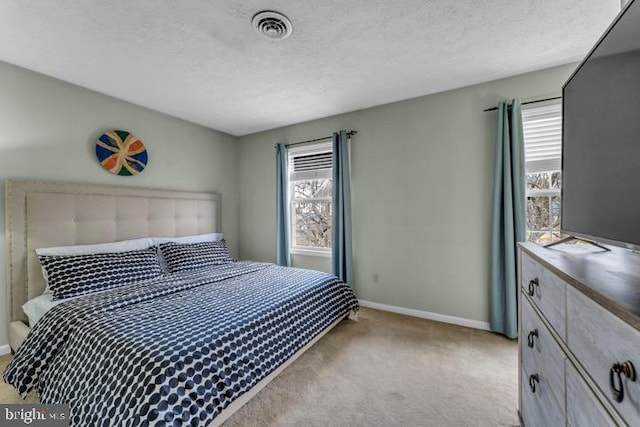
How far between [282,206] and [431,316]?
2.29 meters

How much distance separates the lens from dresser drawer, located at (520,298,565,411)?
87cm

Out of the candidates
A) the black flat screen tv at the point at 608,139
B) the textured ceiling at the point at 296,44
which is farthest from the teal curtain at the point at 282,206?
the black flat screen tv at the point at 608,139

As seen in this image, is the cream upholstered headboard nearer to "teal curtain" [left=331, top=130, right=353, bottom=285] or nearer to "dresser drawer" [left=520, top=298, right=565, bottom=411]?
"teal curtain" [left=331, top=130, right=353, bottom=285]

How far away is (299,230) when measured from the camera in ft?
12.7

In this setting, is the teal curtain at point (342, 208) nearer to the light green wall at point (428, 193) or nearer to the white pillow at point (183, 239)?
the light green wall at point (428, 193)

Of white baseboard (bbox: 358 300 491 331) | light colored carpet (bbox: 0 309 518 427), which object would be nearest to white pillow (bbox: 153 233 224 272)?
light colored carpet (bbox: 0 309 518 427)

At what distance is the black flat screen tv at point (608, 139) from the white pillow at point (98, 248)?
334cm

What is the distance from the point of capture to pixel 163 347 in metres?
1.25

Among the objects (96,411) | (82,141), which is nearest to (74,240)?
(82,141)

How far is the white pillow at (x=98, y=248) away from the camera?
2207 mm

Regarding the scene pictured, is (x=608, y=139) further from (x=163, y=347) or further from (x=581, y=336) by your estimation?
(x=163, y=347)

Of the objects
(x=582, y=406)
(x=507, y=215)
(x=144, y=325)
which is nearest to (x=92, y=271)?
(x=144, y=325)

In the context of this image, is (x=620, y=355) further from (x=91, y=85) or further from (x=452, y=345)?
(x=91, y=85)

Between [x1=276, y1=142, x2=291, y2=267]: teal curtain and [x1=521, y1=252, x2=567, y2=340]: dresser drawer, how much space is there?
286cm
